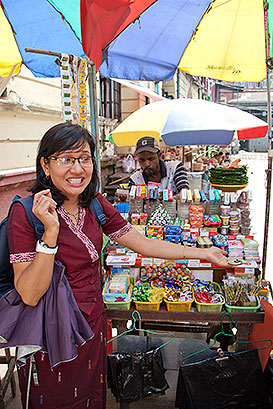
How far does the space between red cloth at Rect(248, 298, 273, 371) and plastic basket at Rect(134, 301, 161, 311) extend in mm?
814

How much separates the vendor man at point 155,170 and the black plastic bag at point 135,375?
206 cm

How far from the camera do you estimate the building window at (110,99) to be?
8836 mm

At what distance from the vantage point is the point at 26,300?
4.50ft

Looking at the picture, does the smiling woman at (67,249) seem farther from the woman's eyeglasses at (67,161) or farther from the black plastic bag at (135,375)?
the black plastic bag at (135,375)

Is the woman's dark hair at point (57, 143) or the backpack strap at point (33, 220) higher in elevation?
the woman's dark hair at point (57, 143)

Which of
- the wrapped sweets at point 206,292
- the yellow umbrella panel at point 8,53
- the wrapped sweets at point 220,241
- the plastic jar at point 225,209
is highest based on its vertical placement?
the yellow umbrella panel at point 8,53

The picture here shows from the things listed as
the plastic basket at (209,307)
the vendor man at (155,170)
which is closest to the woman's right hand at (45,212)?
the plastic basket at (209,307)

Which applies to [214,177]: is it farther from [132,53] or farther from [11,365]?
[11,365]

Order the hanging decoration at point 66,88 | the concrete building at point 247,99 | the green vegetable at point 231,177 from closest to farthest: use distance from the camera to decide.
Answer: the hanging decoration at point 66,88 < the green vegetable at point 231,177 < the concrete building at point 247,99

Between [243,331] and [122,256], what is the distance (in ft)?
3.67

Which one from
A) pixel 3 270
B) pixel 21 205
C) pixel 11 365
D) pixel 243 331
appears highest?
pixel 21 205

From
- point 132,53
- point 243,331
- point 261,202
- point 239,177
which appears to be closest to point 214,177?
point 239,177

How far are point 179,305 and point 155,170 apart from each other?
7.10ft

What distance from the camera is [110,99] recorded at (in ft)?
30.8
